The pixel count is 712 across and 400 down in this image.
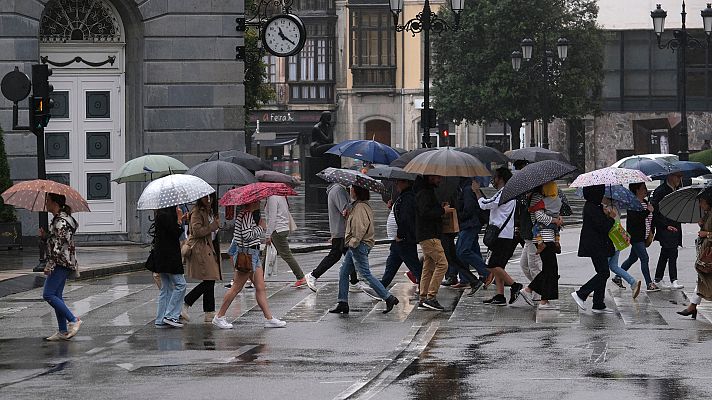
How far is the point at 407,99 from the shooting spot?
248ft

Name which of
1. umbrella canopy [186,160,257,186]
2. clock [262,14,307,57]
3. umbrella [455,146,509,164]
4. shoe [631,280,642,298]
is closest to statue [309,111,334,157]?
clock [262,14,307,57]

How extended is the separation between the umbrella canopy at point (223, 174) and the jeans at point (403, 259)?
2.01 meters

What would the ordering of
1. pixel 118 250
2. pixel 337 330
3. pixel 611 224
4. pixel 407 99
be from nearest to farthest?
pixel 337 330 → pixel 611 224 → pixel 118 250 → pixel 407 99

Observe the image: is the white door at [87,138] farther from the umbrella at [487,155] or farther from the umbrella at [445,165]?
the umbrella at [445,165]

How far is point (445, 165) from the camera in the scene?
1753 cm

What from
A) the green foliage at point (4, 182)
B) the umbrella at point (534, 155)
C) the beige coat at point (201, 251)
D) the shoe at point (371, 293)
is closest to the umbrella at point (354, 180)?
the shoe at point (371, 293)

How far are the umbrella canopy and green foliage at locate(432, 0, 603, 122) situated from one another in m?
42.9

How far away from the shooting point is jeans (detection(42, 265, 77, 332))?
51.2 feet

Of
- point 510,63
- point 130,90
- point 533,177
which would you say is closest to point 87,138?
point 130,90

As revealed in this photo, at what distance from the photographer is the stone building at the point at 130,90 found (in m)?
27.8

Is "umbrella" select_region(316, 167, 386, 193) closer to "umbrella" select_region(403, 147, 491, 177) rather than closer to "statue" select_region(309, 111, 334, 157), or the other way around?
"umbrella" select_region(403, 147, 491, 177)

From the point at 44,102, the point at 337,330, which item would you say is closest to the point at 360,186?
the point at 337,330

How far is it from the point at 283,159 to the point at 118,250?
50.7 meters

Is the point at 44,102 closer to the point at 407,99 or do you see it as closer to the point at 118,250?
→ the point at 118,250
